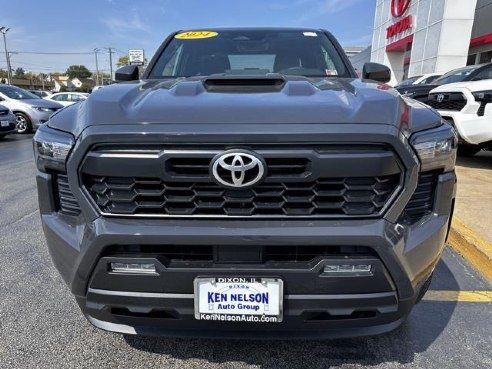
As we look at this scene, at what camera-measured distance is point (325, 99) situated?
1.75 meters

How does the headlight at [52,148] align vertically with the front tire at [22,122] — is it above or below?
above

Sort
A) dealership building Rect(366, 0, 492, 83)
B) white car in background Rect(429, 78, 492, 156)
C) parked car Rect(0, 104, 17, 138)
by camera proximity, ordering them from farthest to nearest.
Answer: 1. dealership building Rect(366, 0, 492, 83)
2. parked car Rect(0, 104, 17, 138)
3. white car in background Rect(429, 78, 492, 156)

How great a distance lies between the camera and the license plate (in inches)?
62.6

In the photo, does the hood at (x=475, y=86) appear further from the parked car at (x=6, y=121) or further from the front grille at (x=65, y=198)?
the parked car at (x=6, y=121)

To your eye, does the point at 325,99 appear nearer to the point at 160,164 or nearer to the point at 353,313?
the point at 160,164

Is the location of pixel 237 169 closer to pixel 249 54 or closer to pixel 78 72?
pixel 249 54

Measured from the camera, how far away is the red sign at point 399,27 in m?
21.1

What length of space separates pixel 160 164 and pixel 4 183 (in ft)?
17.6

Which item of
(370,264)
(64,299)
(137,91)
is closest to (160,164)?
(137,91)

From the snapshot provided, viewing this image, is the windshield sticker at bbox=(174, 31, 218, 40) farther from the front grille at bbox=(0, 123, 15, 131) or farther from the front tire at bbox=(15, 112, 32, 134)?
the front tire at bbox=(15, 112, 32, 134)

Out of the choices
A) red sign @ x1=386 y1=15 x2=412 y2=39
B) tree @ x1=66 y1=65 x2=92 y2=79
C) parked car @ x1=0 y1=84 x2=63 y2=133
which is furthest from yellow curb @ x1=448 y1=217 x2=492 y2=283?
tree @ x1=66 y1=65 x2=92 y2=79

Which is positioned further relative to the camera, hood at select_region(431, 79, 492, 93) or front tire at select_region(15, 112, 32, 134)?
front tire at select_region(15, 112, 32, 134)

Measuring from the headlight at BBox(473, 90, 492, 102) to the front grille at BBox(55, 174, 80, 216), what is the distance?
19.9 feet

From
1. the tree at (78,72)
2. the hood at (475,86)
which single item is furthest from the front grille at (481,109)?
the tree at (78,72)
